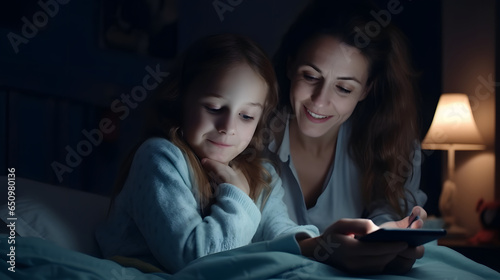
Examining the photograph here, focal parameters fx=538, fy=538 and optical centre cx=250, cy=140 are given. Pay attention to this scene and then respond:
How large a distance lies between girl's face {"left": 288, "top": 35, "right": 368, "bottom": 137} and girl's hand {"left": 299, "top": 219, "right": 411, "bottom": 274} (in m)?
0.45

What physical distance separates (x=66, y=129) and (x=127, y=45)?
0.81ft

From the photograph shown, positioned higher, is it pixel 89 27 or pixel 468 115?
pixel 89 27

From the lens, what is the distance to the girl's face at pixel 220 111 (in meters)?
1.12

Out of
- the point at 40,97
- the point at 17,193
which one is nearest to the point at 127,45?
the point at 40,97

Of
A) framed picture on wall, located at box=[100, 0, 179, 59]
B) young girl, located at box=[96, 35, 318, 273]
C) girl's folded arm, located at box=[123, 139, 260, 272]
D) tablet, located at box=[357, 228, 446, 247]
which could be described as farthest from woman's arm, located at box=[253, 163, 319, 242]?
framed picture on wall, located at box=[100, 0, 179, 59]

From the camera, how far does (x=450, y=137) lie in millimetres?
1367

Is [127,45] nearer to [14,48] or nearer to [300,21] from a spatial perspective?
[14,48]

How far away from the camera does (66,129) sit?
4.19 feet

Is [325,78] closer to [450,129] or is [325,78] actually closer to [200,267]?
[450,129]

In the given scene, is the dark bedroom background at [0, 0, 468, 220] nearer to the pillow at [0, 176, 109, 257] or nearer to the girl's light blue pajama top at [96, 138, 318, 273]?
the pillow at [0, 176, 109, 257]

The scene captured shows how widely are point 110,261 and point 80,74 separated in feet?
1.89

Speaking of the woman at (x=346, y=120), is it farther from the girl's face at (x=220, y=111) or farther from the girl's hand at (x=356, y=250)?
the girl's hand at (x=356, y=250)

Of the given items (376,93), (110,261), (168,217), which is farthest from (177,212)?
(376,93)

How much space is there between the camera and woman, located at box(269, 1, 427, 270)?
1.31 meters
